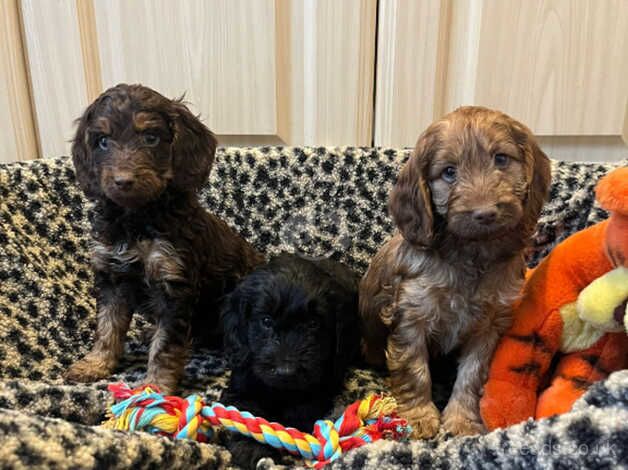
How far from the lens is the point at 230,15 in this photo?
8.14 feet

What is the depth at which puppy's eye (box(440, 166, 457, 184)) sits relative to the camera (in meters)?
1.54

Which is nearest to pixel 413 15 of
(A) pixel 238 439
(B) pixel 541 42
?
(B) pixel 541 42

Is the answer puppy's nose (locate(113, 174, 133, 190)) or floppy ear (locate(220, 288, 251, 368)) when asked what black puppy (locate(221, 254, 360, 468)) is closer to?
floppy ear (locate(220, 288, 251, 368))

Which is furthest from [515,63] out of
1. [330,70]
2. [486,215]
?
[486,215]

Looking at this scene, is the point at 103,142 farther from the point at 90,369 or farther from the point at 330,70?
the point at 330,70

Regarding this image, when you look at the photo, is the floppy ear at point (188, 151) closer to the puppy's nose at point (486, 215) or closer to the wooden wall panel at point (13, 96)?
the puppy's nose at point (486, 215)

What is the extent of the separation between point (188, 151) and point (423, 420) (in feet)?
3.78

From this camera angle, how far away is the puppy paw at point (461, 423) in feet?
5.52

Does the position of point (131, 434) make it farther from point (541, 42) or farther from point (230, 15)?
point (541, 42)

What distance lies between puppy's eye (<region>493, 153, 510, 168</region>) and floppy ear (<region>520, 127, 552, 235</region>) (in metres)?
0.06

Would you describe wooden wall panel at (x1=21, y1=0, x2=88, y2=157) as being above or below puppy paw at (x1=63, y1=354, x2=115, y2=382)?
above

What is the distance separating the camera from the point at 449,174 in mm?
1551

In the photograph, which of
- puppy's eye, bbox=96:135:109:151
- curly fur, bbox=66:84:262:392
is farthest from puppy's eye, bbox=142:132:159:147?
puppy's eye, bbox=96:135:109:151

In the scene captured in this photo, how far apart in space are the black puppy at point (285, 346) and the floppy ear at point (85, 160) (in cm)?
59
